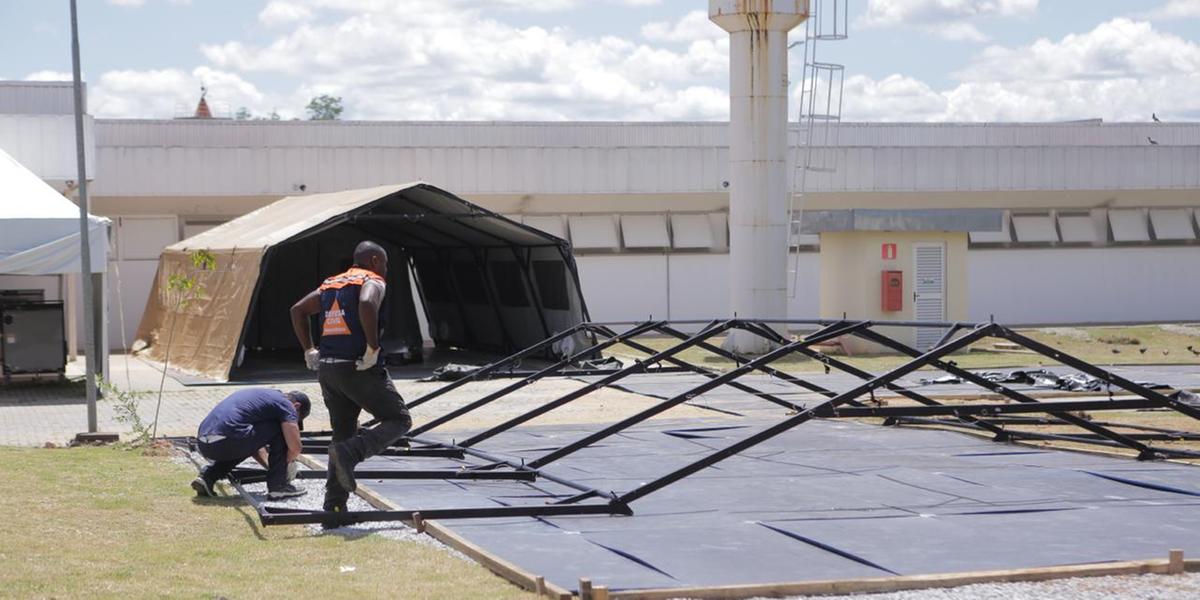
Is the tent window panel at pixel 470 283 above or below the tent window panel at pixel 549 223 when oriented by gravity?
below

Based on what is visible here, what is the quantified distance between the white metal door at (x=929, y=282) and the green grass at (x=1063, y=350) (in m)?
1.02

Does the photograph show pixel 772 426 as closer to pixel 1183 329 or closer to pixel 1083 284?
pixel 1183 329

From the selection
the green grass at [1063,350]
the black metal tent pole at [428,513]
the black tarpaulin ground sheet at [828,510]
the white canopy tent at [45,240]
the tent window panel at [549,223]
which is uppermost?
the tent window panel at [549,223]

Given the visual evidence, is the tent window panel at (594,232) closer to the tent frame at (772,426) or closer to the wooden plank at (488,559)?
the tent frame at (772,426)

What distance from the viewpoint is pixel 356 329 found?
1044 cm

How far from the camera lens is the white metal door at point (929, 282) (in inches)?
1207

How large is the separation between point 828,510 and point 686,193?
1012 inches

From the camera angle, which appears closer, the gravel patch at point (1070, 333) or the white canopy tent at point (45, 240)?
the white canopy tent at point (45, 240)

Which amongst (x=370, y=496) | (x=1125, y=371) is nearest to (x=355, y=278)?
(x=370, y=496)

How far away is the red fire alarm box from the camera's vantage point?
30094 mm

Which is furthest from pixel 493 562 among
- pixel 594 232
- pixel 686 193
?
pixel 686 193

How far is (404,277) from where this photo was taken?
31531mm

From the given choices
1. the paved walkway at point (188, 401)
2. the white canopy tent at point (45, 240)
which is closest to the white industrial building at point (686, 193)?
the paved walkway at point (188, 401)

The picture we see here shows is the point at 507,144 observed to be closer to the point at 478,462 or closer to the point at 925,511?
the point at 478,462
